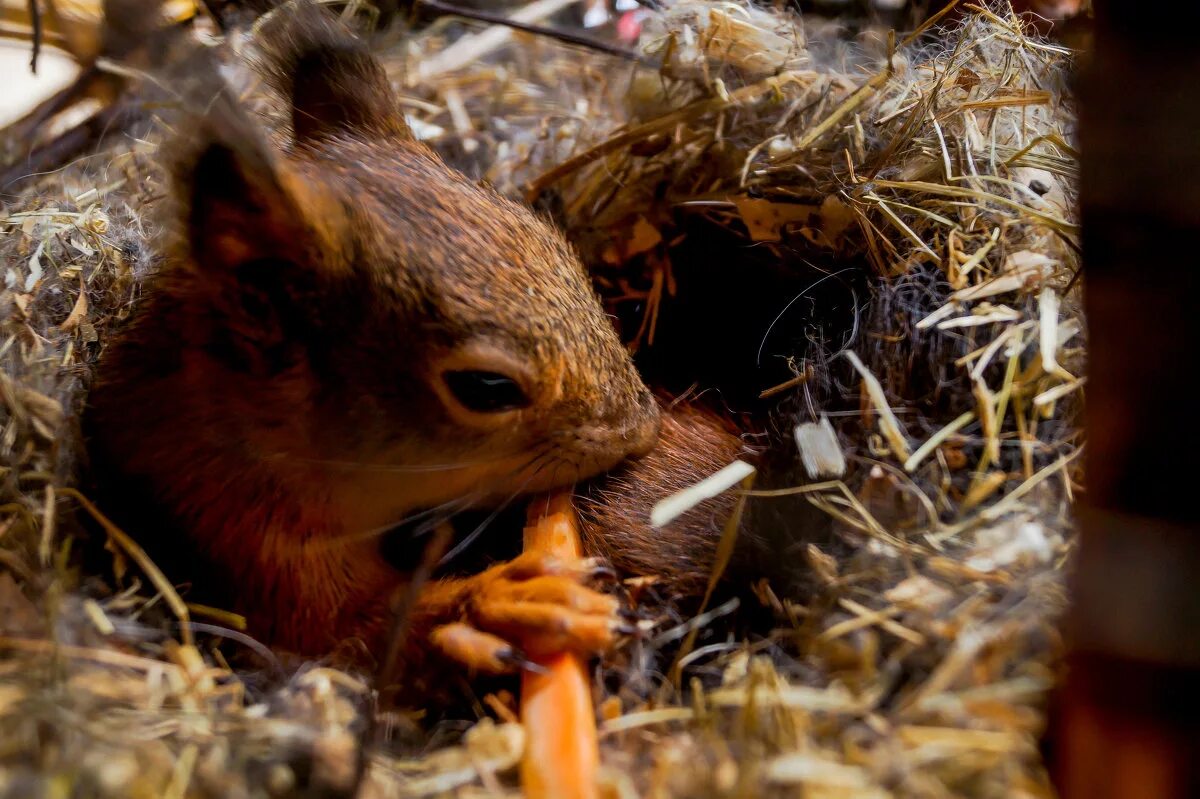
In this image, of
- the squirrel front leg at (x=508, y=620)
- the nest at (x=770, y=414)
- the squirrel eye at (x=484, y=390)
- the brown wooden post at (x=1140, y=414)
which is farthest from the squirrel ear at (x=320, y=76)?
the brown wooden post at (x=1140, y=414)

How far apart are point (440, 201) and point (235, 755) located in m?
0.91

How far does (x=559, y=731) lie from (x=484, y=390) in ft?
1.83

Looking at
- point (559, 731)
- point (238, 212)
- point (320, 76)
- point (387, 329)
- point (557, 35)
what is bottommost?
point (559, 731)

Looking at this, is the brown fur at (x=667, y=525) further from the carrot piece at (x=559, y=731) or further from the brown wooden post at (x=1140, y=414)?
the brown wooden post at (x=1140, y=414)

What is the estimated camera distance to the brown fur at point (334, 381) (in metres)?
1.41

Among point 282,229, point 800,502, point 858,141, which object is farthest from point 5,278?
point 858,141

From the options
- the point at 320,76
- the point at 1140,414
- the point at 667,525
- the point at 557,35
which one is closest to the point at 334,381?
the point at 667,525

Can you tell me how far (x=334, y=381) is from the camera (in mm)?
1457

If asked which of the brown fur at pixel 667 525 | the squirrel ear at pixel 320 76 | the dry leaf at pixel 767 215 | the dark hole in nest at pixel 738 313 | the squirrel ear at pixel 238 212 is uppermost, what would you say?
the squirrel ear at pixel 320 76

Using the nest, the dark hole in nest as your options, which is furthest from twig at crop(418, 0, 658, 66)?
the dark hole in nest

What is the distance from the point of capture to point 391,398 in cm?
146

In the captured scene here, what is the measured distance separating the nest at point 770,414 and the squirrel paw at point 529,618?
0.08 meters

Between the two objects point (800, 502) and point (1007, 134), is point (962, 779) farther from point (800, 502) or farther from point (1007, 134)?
point (1007, 134)

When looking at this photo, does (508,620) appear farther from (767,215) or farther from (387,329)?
(767,215)
